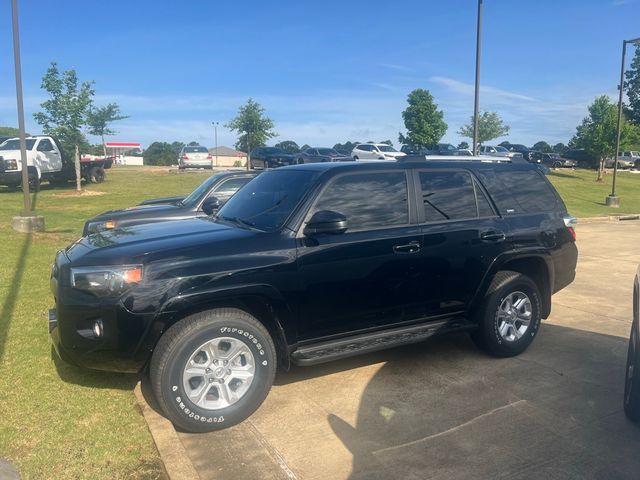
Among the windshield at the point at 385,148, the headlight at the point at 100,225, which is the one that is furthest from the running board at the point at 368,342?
the windshield at the point at 385,148

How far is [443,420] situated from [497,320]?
1477 mm

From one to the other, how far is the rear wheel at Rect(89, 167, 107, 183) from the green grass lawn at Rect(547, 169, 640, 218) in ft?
63.8

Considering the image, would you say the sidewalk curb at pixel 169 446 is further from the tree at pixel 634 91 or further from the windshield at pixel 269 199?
the tree at pixel 634 91

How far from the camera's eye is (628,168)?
5391 centimetres

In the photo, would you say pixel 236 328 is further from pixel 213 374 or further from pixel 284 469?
pixel 284 469

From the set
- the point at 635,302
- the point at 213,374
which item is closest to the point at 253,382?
the point at 213,374

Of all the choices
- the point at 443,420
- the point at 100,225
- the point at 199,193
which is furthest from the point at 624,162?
the point at 443,420

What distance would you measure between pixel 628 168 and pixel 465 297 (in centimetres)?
5738

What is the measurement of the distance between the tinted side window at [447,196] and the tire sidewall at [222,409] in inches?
75.1

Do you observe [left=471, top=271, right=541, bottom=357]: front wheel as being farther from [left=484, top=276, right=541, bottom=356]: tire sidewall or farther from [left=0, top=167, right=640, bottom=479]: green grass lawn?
[left=0, top=167, right=640, bottom=479]: green grass lawn

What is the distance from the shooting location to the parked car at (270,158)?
32156 mm

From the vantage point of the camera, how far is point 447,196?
5.01 metres

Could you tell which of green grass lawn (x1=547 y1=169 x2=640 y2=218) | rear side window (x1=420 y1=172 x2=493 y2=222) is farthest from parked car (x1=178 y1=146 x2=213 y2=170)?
rear side window (x1=420 y1=172 x2=493 y2=222)

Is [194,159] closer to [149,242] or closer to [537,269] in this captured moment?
[537,269]
